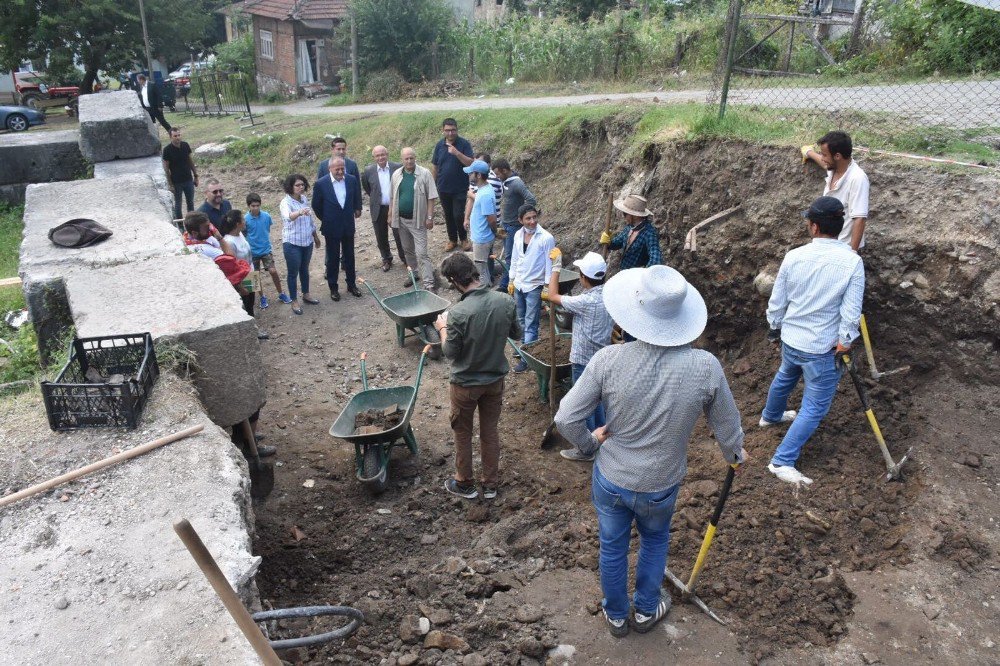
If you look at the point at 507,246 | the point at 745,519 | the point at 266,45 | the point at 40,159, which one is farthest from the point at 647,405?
the point at 266,45

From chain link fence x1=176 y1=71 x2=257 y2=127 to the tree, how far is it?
254cm

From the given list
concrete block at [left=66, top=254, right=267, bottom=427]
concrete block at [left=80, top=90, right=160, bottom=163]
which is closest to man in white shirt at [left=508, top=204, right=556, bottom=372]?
concrete block at [left=66, top=254, right=267, bottom=427]

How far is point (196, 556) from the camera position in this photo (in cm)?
217

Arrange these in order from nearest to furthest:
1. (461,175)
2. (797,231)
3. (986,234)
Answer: (986,234)
(797,231)
(461,175)

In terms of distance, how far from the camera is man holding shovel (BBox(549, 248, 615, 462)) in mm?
5418

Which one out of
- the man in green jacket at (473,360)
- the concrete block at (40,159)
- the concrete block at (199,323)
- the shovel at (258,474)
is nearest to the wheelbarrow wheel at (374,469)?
the man in green jacket at (473,360)

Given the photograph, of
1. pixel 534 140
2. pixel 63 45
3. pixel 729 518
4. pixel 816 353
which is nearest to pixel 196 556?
pixel 729 518

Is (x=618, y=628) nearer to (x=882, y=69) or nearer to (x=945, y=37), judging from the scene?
(x=945, y=37)

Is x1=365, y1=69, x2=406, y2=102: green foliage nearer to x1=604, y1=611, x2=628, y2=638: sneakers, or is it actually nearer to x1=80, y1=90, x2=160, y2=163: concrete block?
x1=80, y1=90, x2=160, y2=163: concrete block

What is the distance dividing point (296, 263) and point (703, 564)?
650cm

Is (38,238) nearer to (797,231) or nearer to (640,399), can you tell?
(640,399)

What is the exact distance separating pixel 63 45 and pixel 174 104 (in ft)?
14.3

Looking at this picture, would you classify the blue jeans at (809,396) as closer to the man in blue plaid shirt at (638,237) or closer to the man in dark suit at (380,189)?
the man in blue plaid shirt at (638,237)

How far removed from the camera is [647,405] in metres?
3.34
